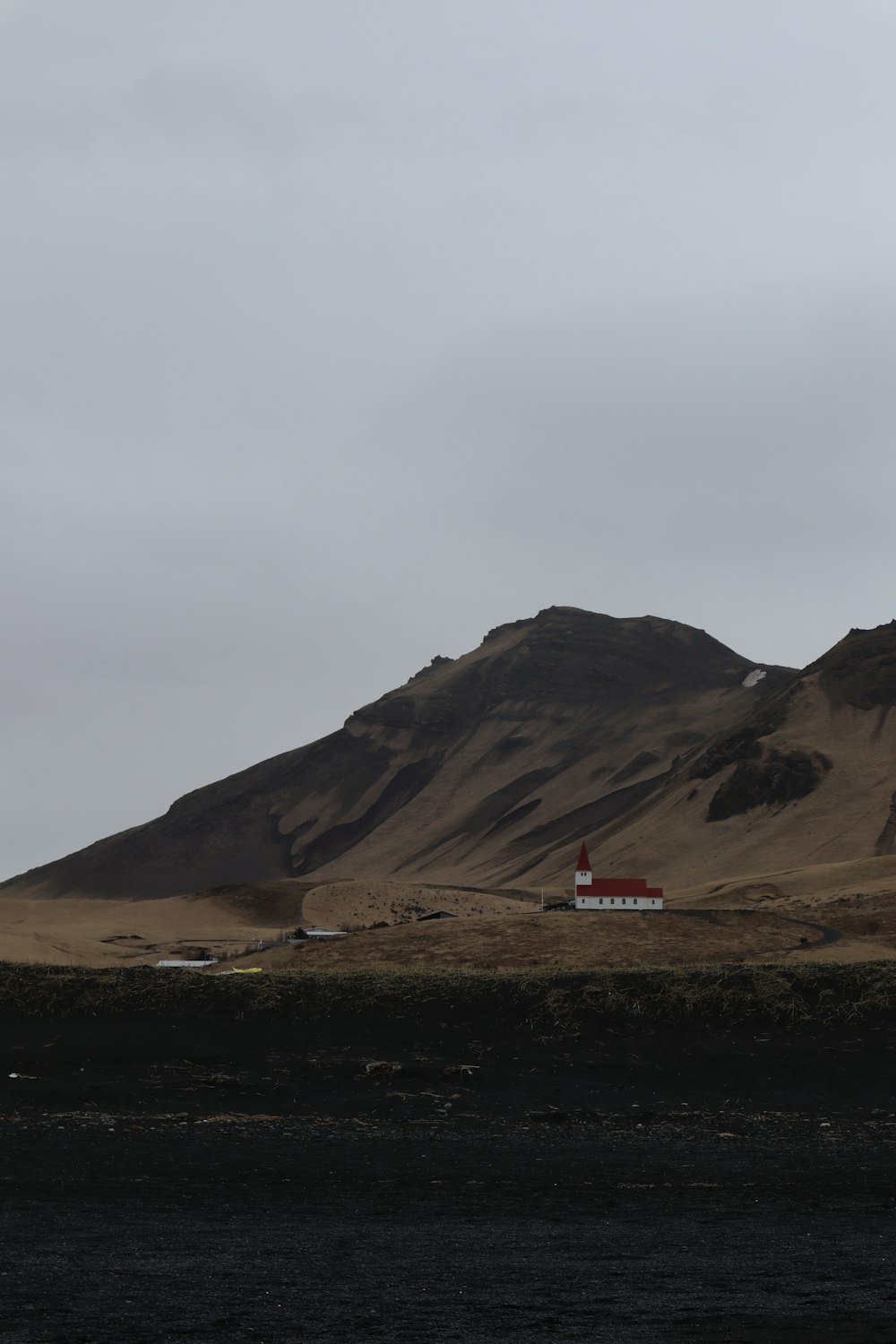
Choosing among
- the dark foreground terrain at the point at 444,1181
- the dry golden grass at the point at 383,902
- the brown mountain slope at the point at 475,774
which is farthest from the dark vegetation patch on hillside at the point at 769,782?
the dark foreground terrain at the point at 444,1181

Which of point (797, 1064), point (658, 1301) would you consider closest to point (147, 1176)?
point (658, 1301)

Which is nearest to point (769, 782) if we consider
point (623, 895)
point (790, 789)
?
point (790, 789)

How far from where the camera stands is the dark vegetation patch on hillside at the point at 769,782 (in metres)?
95.6

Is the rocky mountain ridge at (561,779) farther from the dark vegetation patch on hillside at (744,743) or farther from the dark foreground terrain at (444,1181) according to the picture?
the dark foreground terrain at (444,1181)

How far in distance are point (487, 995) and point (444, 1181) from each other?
455 inches

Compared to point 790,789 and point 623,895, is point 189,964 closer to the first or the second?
point 623,895

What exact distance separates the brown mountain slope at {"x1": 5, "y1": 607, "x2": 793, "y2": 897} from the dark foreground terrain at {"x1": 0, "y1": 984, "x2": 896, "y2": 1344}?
272 feet

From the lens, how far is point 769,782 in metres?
97.1

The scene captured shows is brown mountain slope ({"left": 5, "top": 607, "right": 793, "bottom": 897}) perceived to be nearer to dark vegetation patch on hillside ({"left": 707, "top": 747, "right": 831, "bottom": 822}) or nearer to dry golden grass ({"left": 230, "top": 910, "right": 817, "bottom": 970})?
dark vegetation patch on hillside ({"left": 707, "top": 747, "right": 831, "bottom": 822})

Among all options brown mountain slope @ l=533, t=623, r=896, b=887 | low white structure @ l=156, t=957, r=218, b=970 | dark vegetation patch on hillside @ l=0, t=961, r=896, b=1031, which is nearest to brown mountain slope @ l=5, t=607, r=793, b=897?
brown mountain slope @ l=533, t=623, r=896, b=887

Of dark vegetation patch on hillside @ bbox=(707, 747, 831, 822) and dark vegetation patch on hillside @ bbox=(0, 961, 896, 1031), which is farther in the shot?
dark vegetation patch on hillside @ bbox=(707, 747, 831, 822)

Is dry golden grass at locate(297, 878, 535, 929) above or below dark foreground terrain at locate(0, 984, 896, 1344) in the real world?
above

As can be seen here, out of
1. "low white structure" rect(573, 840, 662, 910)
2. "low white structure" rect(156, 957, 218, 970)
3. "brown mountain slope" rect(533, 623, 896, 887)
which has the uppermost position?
"brown mountain slope" rect(533, 623, 896, 887)

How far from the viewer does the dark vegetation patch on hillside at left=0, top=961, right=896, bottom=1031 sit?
26.4m
